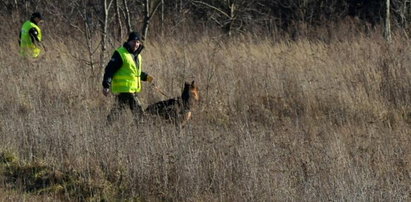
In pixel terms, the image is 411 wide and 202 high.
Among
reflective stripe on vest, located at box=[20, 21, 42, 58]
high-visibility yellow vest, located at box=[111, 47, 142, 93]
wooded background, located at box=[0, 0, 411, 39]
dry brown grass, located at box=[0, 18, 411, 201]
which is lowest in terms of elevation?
dry brown grass, located at box=[0, 18, 411, 201]

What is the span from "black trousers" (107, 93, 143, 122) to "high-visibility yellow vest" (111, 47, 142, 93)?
74 millimetres

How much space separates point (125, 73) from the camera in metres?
9.38

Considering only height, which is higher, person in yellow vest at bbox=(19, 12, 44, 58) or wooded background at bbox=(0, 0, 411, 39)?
wooded background at bbox=(0, 0, 411, 39)

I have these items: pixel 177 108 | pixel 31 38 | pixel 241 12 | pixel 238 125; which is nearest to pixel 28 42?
pixel 31 38

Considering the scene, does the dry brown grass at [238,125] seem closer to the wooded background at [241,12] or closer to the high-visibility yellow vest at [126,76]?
the high-visibility yellow vest at [126,76]

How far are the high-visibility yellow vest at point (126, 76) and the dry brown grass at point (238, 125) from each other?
396 millimetres

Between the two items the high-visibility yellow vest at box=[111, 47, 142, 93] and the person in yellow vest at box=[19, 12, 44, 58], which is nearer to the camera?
the high-visibility yellow vest at box=[111, 47, 142, 93]

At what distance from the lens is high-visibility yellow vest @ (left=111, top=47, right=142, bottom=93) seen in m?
9.31

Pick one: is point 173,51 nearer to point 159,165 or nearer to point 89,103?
point 89,103

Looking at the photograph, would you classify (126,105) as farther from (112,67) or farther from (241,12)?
(241,12)

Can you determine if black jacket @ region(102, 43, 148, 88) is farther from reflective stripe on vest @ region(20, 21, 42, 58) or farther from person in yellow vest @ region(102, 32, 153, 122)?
reflective stripe on vest @ region(20, 21, 42, 58)

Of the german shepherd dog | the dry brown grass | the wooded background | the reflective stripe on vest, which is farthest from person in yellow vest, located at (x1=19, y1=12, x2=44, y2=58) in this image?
the german shepherd dog

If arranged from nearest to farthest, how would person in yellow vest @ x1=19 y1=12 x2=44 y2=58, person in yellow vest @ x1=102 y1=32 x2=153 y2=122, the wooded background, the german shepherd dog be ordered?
the german shepherd dog, person in yellow vest @ x1=102 y1=32 x2=153 y2=122, person in yellow vest @ x1=19 y1=12 x2=44 y2=58, the wooded background

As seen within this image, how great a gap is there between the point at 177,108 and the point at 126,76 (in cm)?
89
